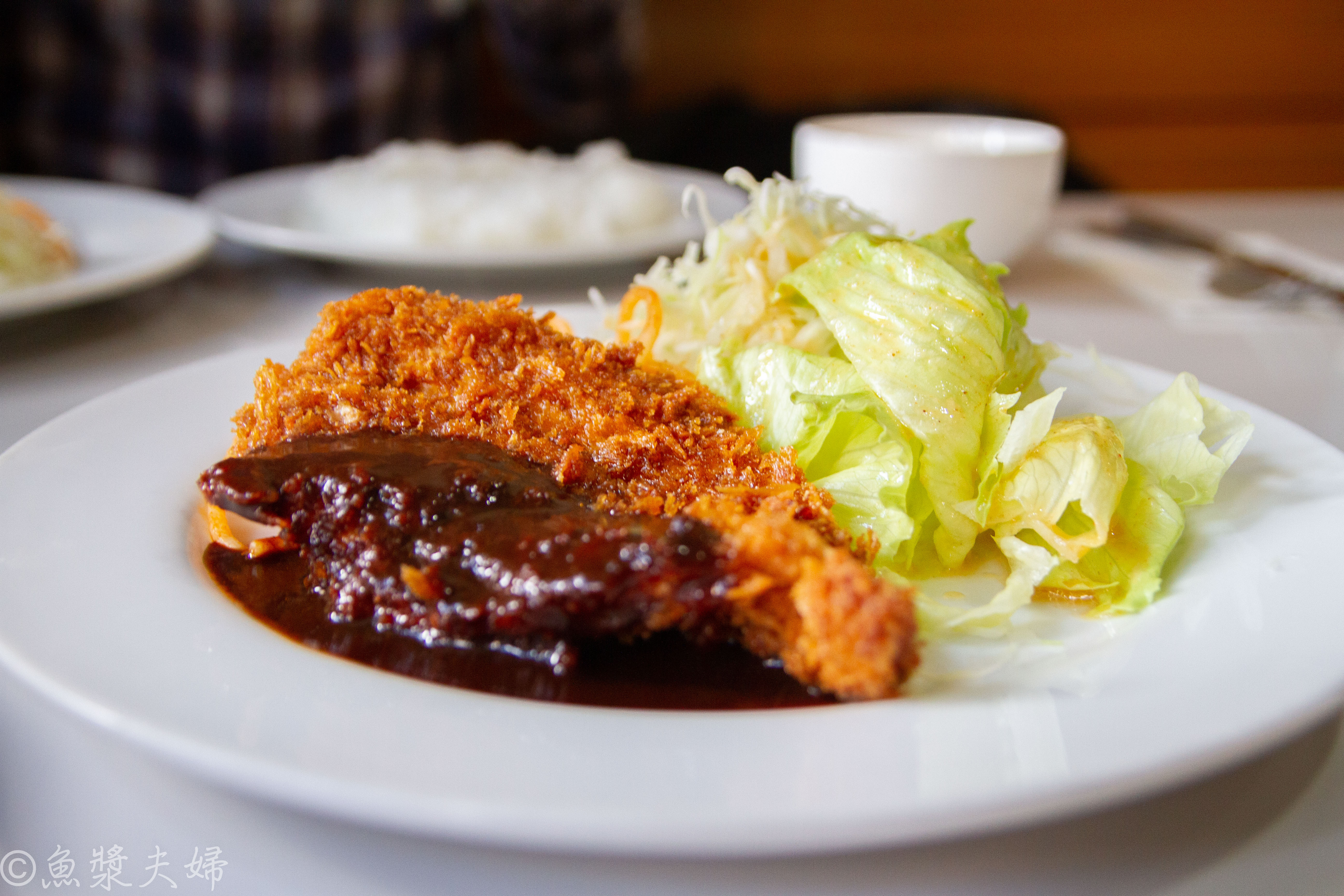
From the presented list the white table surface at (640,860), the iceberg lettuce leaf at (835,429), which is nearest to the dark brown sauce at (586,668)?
the white table surface at (640,860)

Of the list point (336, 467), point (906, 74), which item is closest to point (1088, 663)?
point (336, 467)

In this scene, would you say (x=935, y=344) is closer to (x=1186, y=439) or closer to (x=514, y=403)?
(x=1186, y=439)

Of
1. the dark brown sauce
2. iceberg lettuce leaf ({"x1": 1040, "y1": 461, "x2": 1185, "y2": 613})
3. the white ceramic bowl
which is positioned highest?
the white ceramic bowl

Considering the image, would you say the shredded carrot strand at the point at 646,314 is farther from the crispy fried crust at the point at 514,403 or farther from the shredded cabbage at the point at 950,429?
the crispy fried crust at the point at 514,403

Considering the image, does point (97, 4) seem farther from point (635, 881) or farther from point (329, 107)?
point (635, 881)

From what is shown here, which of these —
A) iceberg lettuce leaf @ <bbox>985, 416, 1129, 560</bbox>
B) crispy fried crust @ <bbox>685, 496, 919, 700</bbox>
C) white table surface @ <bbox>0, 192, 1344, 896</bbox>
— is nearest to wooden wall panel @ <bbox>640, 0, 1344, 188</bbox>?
iceberg lettuce leaf @ <bbox>985, 416, 1129, 560</bbox>

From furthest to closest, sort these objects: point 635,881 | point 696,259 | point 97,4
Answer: point 97,4 → point 696,259 → point 635,881

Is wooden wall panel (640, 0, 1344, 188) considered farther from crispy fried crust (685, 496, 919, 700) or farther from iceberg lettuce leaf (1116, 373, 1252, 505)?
crispy fried crust (685, 496, 919, 700)
